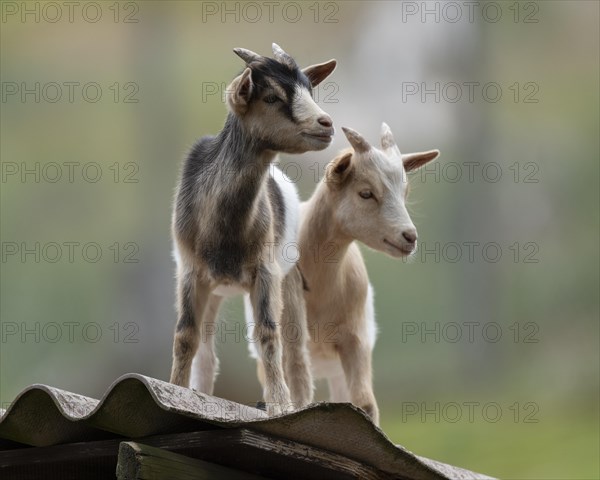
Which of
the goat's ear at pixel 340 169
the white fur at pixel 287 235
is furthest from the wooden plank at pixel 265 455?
the goat's ear at pixel 340 169

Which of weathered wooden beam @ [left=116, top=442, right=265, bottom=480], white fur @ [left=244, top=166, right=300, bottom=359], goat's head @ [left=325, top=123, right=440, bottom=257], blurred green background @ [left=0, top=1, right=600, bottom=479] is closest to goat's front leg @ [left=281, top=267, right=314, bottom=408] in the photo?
white fur @ [left=244, top=166, right=300, bottom=359]

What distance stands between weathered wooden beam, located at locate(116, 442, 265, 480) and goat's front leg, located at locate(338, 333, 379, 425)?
2061 mm

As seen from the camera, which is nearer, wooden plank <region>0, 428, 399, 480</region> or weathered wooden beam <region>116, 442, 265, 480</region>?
weathered wooden beam <region>116, 442, 265, 480</region>

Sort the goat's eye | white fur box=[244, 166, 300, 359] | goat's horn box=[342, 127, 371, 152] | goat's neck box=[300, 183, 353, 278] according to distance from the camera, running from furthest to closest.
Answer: goat's neck box=[300, 183, 353, 278], goat's horn box=[342, 127, 371, 152], white fur box=[244, 166, 300, 359], the goat's eye

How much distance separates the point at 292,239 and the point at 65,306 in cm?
899

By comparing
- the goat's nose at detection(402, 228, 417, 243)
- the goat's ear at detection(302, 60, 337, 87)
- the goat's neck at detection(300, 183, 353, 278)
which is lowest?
the goat's neck at detection(300, 183, 353, 278)

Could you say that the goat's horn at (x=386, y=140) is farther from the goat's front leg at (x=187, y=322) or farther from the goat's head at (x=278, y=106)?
the goat's front leg at (x=187, y=322)

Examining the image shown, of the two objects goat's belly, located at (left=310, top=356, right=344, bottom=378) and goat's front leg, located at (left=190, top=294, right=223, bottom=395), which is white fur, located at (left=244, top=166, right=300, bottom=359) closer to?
goat's front leg, located at (left=190, top=294, right=223, bottom=395)

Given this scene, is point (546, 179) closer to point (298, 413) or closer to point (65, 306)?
point (65, 306)

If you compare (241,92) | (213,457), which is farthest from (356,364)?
(213,457)

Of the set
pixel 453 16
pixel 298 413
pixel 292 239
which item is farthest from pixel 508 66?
pixel 298 413

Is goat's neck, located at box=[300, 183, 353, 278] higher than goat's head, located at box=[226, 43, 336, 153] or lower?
lower

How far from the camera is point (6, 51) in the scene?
704 inches

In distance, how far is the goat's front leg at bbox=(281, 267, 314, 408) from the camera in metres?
7.88
